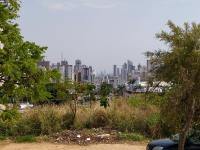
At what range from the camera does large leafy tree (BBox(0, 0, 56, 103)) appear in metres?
12.5

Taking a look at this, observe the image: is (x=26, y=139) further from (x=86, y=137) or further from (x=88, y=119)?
(x=88, y=119)

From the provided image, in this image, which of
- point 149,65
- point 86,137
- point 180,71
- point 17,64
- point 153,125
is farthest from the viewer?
point 153,125

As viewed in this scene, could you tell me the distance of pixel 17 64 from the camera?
12.5 meters

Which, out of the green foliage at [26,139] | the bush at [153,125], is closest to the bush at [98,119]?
the bush at [153,125]

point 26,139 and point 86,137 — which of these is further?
point 26,139

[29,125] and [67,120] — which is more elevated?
[67,120]

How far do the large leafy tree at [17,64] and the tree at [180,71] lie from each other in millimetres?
3130

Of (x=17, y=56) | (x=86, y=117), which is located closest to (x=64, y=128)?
(x=86, y=117)

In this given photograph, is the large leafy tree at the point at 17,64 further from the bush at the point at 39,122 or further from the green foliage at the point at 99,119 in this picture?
the green foliage at the point at 99,119

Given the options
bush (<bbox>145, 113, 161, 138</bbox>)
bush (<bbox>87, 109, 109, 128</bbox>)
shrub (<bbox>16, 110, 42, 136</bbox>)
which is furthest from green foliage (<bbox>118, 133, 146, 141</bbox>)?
shrub (<bbox>16, 110, 42, 136</bbox>)

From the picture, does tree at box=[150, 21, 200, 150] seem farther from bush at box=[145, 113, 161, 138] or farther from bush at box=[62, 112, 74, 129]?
bush at box=[62, 112, 74, 129]

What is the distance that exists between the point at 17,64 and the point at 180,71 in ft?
13.0

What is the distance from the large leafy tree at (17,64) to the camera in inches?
491

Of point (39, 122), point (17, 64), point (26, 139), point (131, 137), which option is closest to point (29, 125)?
point (39, 122)
